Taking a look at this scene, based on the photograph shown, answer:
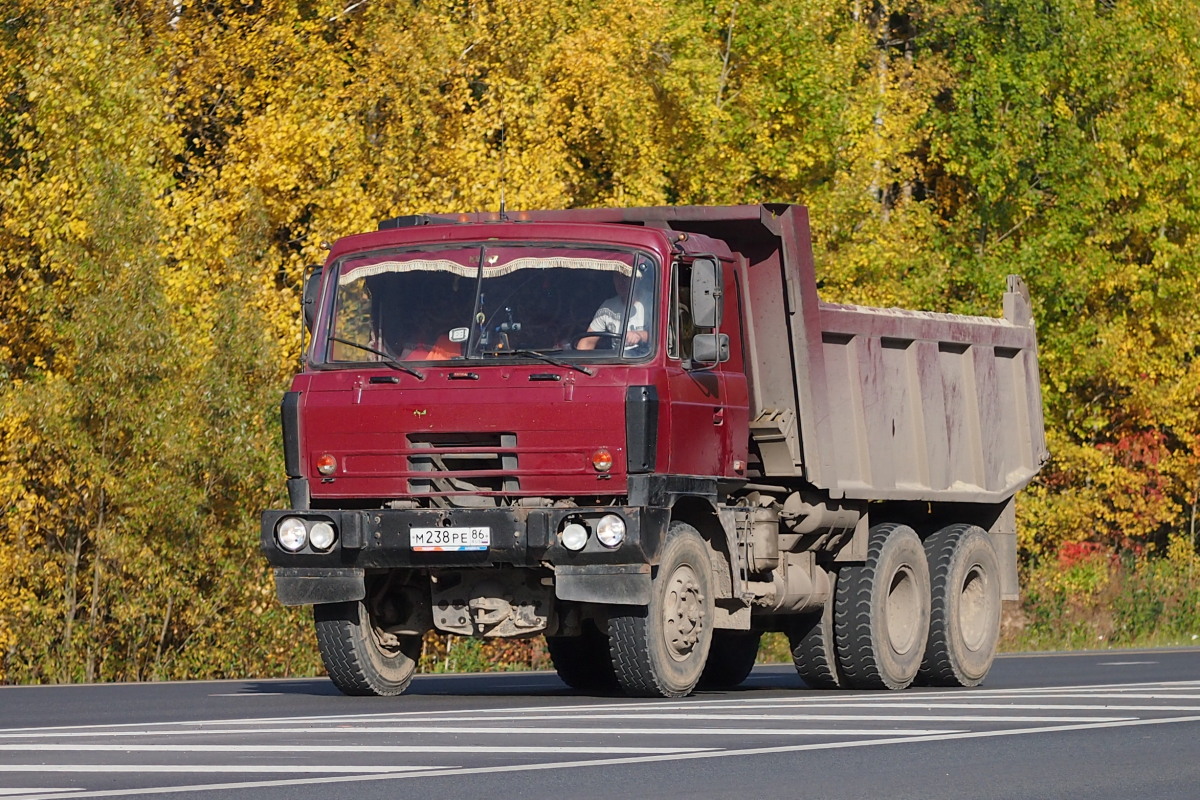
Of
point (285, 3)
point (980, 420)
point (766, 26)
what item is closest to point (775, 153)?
point (766, 26)

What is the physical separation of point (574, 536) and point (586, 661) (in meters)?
4.12

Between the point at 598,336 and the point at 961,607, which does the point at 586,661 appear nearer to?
the point at 961,607

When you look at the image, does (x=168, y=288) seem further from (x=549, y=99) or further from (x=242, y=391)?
(x=549, y=99)

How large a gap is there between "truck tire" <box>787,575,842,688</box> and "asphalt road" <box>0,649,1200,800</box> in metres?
1.01

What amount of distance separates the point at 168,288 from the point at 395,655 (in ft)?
44.0

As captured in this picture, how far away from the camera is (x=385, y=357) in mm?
14961

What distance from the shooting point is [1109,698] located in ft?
50.4

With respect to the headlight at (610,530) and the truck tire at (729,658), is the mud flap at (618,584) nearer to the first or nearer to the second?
the headlight at (610,530)

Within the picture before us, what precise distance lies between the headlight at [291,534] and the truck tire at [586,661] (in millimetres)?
3719

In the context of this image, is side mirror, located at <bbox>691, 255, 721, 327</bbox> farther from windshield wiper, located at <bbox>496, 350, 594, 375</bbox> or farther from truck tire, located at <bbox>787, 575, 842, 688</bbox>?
truck tire, located at <bbox>787, 575, 842, 688</bbox>

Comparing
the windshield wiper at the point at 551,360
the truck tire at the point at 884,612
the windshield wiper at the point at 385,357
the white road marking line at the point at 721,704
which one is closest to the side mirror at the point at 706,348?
the windshield wiper at the point at 551,360

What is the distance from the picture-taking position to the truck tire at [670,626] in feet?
48.3

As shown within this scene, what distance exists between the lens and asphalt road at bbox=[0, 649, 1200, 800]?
9633 mm

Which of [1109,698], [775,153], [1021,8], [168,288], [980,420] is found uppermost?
[1021,8]
